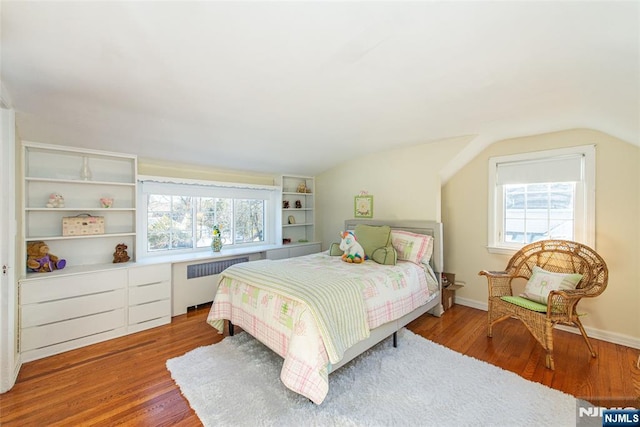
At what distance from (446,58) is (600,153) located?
2.30 meters

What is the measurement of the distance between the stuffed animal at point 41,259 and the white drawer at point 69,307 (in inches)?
14.7

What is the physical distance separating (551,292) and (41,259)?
4.66 metres

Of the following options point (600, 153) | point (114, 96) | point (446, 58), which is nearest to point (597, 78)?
point (446, 58)

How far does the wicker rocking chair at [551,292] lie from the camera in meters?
2.18

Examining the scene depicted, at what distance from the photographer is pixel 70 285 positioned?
2479 millimetres

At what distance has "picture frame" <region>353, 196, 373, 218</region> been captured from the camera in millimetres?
4102

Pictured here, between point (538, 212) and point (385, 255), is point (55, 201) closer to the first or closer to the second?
point (385, 255)

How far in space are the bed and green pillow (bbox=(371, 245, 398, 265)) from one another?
8cm

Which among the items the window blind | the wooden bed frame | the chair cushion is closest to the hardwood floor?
the wooden bed frame

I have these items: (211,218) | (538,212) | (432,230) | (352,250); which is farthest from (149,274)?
(538,212)

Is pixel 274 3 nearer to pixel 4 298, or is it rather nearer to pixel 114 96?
pixel 114 96

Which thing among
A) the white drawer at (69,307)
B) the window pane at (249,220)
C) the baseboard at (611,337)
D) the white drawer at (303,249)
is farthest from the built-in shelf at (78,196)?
the baseboard at (611,337)

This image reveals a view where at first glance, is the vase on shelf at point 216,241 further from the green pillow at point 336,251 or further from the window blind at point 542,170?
the window blind at point 542,170

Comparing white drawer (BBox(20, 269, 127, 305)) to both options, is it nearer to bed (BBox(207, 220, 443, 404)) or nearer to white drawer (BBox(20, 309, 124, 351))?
white drawer (BBox(20, 309, 124, 351))
